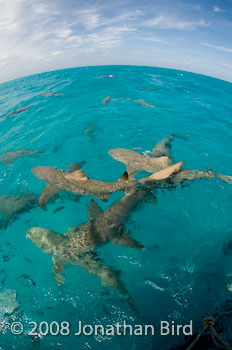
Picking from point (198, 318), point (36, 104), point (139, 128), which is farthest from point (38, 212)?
point (36, 104)

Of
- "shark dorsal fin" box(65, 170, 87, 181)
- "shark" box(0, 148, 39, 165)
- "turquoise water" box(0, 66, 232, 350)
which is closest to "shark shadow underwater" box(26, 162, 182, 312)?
"turquoise water" box(0, 66, 232, 350)

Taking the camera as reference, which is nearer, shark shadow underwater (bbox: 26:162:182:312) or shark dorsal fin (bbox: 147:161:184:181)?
shark shadow underwater (bbox: 26:162:182:312)

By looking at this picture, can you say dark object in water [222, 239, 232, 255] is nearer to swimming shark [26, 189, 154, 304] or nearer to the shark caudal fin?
swimming shark [26, 189, 154, 304]

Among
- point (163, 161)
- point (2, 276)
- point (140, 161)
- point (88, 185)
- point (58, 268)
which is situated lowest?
point (2, 276)

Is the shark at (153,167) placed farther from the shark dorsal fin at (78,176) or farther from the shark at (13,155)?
the shark at (13,155)

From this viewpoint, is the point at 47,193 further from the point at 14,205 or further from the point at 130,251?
the point at 130,251

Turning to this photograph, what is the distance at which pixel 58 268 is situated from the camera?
19.7 ft

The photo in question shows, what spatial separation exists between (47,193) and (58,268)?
3.26 m

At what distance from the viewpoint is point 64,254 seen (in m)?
6.16

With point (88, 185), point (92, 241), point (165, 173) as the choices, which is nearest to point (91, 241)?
point (92, 241)

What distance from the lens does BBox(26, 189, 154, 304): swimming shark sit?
231 inches

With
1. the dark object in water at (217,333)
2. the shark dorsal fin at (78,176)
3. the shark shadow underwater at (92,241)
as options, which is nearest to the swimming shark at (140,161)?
the shark shadow underwater at (92,241)

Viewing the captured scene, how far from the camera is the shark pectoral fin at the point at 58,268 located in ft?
19.4

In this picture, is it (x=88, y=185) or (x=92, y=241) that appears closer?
(x=92, y=241)
